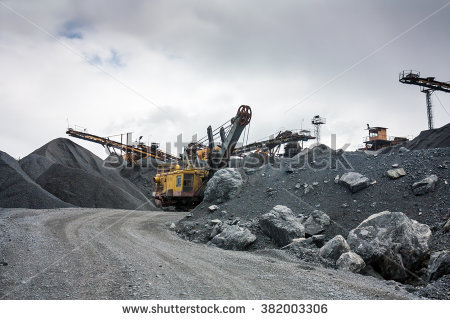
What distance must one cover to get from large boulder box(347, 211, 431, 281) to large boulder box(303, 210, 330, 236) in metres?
1.41

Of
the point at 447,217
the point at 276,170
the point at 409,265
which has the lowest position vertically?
the point at 409,265

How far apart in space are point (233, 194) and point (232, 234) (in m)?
3.90

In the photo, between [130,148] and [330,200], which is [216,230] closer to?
[330,200]

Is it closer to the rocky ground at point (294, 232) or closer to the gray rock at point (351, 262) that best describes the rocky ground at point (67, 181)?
the rocky ground at point (294, 232)

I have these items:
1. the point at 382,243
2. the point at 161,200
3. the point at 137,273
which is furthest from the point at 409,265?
the point at 161,200

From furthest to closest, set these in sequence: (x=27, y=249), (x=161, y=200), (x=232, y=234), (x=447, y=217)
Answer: (x=161, y=200), (x=232, y=234), (x=447, y=217), (x=27, y=249)

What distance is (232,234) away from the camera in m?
9.08

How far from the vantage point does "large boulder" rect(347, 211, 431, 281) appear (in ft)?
23.4

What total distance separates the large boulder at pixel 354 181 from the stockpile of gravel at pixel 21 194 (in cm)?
1561

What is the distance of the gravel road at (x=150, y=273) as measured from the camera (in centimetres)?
462

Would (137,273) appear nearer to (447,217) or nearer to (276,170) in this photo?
(447,217)

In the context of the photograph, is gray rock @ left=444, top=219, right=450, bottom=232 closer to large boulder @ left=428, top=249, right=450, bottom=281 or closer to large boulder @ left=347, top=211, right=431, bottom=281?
large boulder @ left=347, top=211, right=431, bottom=281

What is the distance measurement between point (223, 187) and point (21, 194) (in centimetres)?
1295
